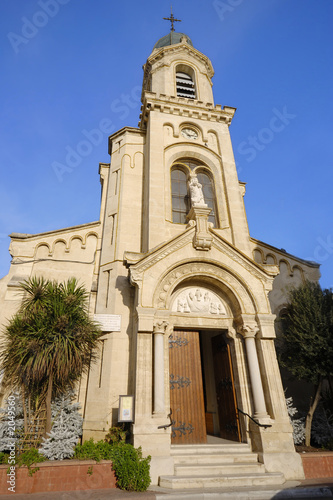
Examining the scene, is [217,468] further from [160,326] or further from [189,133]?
[189,133]

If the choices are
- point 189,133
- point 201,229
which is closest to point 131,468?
point 201,229

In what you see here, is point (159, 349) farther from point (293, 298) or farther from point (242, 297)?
point (293, 298)

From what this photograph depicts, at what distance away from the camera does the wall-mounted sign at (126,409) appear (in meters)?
8.23

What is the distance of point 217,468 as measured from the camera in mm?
7844

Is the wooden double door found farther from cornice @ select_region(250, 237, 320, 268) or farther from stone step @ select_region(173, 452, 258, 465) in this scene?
cornice @ select_region(250, 237, 320, 268)

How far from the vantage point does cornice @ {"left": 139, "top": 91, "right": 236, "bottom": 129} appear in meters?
16.0

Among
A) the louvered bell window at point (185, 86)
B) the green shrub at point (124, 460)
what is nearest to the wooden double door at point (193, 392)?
the green shrub at point (124, 460)

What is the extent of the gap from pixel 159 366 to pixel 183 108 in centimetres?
1339

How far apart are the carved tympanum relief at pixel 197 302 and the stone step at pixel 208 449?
4.15 metres

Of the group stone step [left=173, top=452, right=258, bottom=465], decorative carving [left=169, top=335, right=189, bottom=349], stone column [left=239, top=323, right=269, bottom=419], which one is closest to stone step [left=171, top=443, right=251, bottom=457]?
stone step [left=173, top=452, right=258, bottom=465]

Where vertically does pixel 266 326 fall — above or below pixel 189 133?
below

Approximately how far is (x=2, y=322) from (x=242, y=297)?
8.85 m

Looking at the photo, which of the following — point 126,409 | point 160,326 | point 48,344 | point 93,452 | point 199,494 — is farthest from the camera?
point 160,326

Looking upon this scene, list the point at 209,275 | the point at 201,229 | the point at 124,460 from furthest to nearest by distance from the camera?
the point at 201,229 < the point at 209,275 < the point at 124,460
